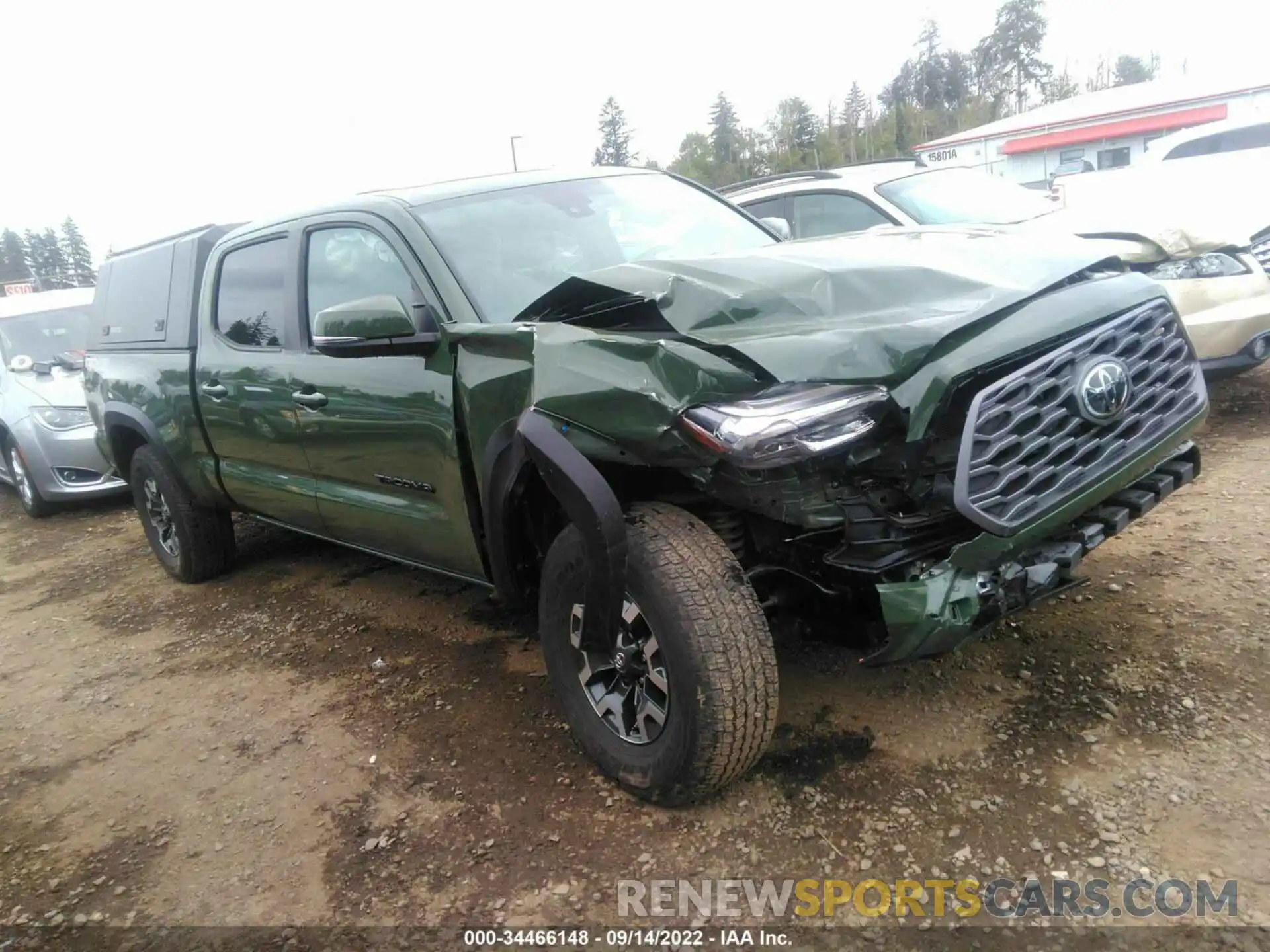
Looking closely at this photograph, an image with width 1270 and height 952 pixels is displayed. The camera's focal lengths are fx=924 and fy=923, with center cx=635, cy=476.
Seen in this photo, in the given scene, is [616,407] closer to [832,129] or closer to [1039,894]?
[1039,894]

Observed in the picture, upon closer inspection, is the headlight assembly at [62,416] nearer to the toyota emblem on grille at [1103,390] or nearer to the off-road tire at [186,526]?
the off-road tire at [186,526]

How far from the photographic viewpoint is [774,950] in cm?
211

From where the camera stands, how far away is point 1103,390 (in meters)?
2.35

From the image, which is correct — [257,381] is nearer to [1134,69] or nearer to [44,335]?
[44,335]

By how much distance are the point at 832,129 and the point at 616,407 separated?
7089cm

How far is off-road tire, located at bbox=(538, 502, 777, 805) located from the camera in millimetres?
2312

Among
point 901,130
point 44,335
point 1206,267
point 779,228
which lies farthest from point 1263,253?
point 901,130

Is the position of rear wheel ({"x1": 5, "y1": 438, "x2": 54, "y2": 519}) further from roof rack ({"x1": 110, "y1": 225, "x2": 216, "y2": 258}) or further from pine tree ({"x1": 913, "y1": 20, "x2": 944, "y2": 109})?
pine tree ({"x1": 913, "y1": 20, "x2": 944, "y2": 109})

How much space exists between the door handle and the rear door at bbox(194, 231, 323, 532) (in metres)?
0.06

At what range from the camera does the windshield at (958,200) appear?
6492mm

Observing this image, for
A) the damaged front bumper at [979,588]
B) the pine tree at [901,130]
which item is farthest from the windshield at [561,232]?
the pine tree at [901,130]

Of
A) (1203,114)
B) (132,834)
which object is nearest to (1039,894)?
(132,834)

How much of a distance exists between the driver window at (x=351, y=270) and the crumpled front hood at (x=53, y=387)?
4743mm

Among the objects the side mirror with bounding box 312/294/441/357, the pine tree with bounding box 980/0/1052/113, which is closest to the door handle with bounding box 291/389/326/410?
the side mirror with bounding box 312/294/441/357
